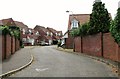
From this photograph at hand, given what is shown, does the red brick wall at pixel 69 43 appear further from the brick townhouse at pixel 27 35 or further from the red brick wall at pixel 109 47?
the brick townhouse at pixel 27 35

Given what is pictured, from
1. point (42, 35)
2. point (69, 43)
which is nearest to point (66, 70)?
point (69, 43)

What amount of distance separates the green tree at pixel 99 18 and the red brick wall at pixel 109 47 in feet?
10.1

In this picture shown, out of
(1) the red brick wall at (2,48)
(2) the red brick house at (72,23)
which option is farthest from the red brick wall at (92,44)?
(2) the red brick house at (72,23)

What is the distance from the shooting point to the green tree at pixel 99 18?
94.0ft

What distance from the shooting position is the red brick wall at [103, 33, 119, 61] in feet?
70.5

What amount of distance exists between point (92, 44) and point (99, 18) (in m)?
3.26

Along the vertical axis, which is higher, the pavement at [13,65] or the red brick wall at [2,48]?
the red brick wall at [2,48]

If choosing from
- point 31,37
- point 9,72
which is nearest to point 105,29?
point 9,72

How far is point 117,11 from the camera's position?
17.1 metres

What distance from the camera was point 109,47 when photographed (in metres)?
23.6

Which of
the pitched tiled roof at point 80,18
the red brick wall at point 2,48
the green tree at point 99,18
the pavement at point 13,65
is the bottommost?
the pavement at point 13,65

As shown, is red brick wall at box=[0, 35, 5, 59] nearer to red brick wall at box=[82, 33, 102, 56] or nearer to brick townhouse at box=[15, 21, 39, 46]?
red brick wall at box=[82, 33, 102, 56]

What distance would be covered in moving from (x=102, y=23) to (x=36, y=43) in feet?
281

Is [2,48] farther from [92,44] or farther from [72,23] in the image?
[72,23]
